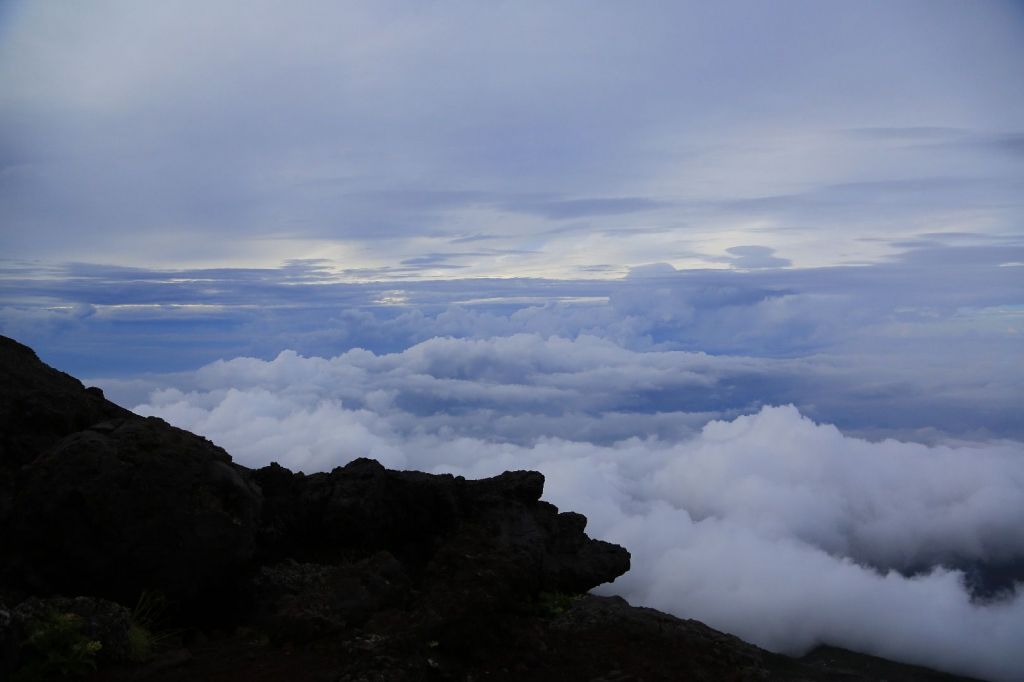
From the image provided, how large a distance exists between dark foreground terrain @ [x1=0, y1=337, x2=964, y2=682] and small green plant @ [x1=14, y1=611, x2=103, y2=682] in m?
0.03

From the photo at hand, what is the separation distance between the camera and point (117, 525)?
14023mm

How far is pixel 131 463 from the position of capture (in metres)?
14.4

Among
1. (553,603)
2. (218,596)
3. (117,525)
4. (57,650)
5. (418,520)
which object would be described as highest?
(117,525)

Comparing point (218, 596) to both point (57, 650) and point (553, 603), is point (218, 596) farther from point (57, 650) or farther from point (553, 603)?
point (553, 603)

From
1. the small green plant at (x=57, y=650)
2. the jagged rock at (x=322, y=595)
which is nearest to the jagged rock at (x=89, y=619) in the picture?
the small green plant at (x=57, y=650)

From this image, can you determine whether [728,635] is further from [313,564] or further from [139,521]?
[139,521]

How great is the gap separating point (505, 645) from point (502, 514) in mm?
5696

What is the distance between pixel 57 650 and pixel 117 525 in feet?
9.10

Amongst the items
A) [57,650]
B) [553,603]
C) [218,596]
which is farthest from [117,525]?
[553,603]

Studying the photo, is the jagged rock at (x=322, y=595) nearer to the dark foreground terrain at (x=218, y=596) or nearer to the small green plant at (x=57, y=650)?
the dark foreground terrain at (x=218, y=596)

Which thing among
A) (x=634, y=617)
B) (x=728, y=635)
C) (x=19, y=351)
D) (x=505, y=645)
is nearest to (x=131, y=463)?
(x=19, y=351)

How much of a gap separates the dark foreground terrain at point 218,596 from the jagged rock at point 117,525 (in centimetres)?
3

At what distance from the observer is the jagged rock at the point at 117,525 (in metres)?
14.0

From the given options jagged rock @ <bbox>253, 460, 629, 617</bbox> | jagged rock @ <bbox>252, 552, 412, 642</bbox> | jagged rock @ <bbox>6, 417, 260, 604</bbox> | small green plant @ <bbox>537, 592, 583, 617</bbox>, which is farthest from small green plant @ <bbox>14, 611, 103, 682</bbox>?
small green plant @ <bbox>537, 592, 583, 617</bbox>
